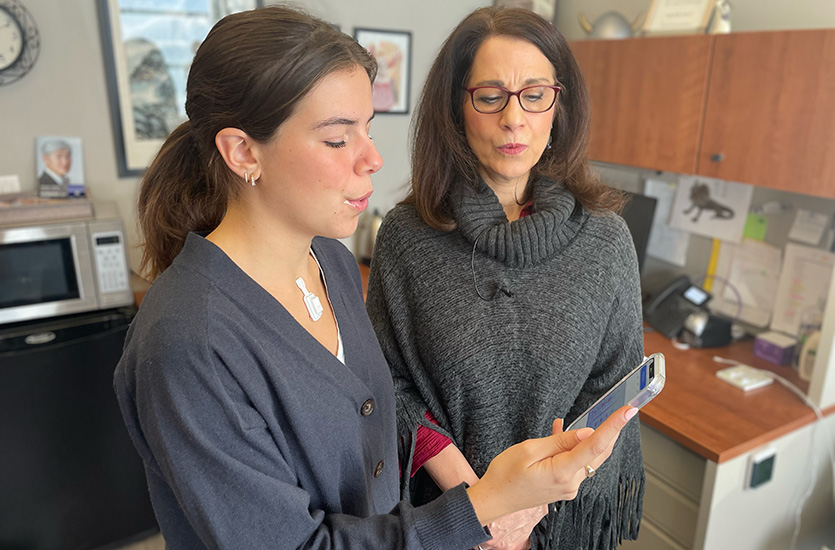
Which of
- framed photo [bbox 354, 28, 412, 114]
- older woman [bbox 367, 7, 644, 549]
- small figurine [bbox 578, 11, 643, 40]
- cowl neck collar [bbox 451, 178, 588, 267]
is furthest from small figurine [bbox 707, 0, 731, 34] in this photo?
framed photo [bbox 354, 28, 412, 114]

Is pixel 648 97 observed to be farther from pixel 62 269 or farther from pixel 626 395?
pixel 62 269

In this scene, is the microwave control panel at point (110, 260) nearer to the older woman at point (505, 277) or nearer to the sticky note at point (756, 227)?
the older woman at point (505, 277)

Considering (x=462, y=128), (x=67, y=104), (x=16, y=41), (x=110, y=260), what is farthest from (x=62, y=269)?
(x=462, y=128)

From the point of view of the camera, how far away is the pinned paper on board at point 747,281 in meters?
2.05

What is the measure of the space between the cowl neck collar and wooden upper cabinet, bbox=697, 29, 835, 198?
799 mm

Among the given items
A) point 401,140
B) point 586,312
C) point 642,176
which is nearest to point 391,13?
point 401,140

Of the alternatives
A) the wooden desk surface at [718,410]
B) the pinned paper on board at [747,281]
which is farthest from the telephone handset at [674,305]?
the wooden desk surface at [718,410]

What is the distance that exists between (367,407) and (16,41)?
190 centimetres

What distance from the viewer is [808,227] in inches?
75.3

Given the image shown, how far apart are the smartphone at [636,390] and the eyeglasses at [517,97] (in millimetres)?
543

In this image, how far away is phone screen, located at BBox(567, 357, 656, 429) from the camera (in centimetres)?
78

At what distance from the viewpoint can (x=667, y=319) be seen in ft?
7.25

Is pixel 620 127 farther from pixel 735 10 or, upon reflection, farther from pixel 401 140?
pixel 401 140

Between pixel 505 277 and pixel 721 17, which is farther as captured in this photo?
pixel 721 17
